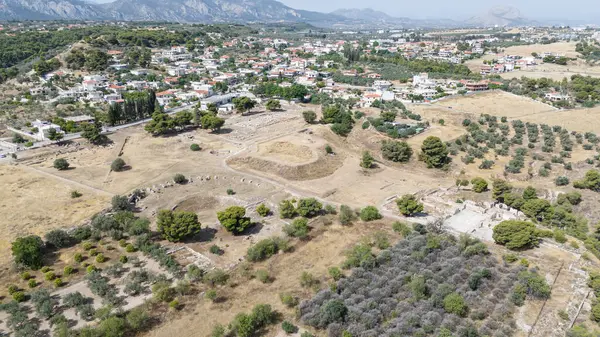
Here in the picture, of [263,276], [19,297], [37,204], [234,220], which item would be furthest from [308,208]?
[37,204]

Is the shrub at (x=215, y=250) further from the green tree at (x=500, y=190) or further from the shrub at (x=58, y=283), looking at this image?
the green tree at (x=500, y=190)

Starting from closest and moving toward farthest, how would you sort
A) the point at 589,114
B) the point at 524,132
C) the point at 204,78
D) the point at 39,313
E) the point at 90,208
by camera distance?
the point at 39,313 → the point at 90,208 → the point at 524,132 → the point at 589,114 → the point at 204,78

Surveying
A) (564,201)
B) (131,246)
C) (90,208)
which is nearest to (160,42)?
(90,208)

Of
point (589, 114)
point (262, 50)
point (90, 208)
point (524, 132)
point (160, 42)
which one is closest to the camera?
point (90, 208)

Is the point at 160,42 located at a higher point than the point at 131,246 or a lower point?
higher

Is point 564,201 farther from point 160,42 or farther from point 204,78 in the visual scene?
point 160,42

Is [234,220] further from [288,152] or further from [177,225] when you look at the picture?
[288,152]

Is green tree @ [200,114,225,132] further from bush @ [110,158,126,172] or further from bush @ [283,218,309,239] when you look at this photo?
bush @ [283,218,309,239]
